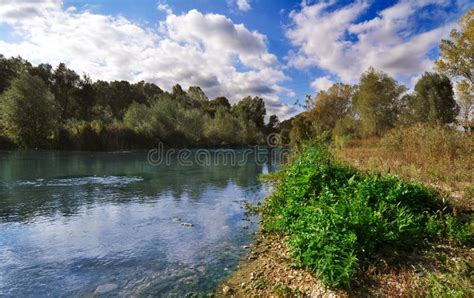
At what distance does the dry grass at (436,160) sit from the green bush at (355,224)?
1.41m

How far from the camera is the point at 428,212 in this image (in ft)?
18.8

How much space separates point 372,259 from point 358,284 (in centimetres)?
58

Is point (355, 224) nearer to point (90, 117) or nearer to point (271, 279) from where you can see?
point (271, 279)

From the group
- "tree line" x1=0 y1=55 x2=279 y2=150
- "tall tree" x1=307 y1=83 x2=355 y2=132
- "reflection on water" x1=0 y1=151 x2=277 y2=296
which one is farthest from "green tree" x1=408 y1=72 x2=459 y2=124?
"tree line" x1=0 y1=55 x2=279 y2=150

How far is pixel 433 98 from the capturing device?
34.2 meters

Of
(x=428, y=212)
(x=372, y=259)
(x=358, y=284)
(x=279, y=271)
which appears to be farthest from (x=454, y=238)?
Result: (x=279, y=271)

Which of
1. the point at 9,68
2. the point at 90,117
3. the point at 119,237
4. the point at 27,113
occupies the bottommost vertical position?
the point at 119,237

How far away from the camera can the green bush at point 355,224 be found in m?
4.20

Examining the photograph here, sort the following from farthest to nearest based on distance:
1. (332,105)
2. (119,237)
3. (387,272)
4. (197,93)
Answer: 1. (197,93)
2. (332,105)
3. (119,237)
4. (387,272)

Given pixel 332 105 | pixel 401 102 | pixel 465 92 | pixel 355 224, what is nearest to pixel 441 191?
pixel 355 224

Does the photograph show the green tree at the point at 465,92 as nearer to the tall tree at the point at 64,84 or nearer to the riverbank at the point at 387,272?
the riverbank at the point at 387,272

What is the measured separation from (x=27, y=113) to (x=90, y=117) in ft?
75.2

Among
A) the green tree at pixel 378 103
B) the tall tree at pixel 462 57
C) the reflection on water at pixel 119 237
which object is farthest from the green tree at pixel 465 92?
the reflection on water at pixel 119 237

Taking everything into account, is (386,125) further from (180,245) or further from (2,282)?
(2,282)
